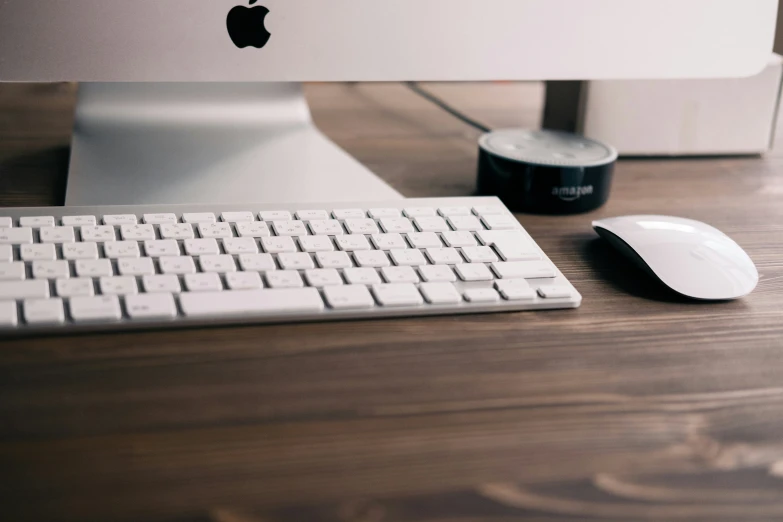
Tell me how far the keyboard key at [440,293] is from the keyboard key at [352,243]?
0.17ft

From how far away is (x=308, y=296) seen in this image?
0.42 meters

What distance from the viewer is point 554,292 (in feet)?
1.48

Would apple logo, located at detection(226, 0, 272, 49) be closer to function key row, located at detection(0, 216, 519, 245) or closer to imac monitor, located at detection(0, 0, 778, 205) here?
imac monitor, located at detection(0, 0, 778, 205)

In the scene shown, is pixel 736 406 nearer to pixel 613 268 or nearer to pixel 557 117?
pixel 613 268

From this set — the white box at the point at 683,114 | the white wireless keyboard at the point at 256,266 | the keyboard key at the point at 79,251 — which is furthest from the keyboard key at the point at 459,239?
the white box at the point at 683,114

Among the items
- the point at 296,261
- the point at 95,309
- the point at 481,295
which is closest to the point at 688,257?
the point at 481,295

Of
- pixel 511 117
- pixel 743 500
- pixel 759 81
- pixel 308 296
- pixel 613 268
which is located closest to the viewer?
pixel 743 500

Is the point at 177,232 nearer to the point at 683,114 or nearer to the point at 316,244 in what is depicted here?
the point at 316,244

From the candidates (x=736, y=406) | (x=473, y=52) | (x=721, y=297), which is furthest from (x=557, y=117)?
(x=736, y=406)

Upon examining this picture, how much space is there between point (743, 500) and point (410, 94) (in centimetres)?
80

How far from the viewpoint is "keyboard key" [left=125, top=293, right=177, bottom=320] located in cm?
39

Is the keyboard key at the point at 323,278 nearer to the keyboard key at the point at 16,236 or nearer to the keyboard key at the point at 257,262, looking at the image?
the keyboard key at the point at 257,262

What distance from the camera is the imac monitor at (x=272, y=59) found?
52cm

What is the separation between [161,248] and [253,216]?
0.08 meters
